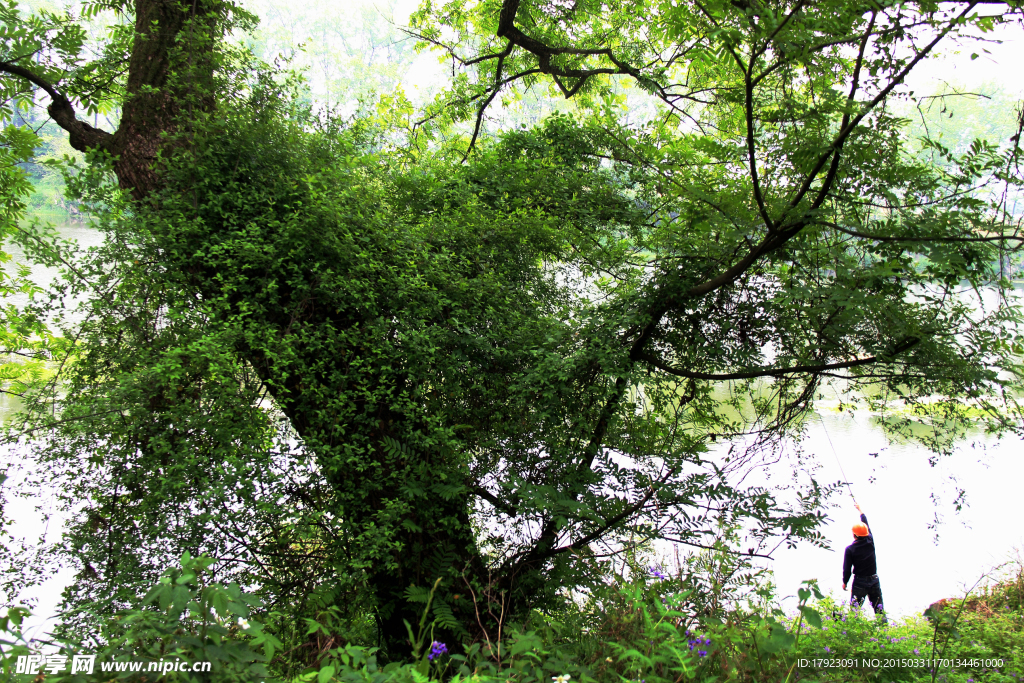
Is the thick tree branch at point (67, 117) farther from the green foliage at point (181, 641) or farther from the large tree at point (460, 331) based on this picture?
the green foliage at point (181, 641)

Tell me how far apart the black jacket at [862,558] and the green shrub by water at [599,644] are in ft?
3.68

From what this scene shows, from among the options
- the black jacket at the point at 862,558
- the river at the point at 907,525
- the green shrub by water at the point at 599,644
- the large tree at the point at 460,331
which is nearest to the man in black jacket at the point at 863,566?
the black jacket at the point at 862,558

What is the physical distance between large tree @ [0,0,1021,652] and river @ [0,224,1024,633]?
3432 mm

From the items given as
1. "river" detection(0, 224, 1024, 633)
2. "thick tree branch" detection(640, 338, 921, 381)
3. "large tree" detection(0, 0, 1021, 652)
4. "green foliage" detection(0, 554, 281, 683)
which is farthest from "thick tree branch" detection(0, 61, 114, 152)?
"thick tree branch" detection(640, 338, 921, 381)

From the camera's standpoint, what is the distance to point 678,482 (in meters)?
3.73

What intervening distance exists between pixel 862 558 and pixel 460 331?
4975mm

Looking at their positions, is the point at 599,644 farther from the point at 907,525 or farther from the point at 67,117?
the point at 907,525

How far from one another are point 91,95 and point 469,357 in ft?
12.2

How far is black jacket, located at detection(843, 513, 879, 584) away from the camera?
6.28 m

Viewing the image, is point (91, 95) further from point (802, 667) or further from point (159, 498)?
point (802, 667)

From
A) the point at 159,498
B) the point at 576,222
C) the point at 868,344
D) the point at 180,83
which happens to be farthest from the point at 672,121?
the point at 159,498

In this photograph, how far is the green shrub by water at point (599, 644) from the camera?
1.67 metres

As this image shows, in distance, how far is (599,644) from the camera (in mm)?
2928

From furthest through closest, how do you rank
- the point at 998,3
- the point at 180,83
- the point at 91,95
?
the point at 91,95 < the point at 180,83 < the point at 998,3
